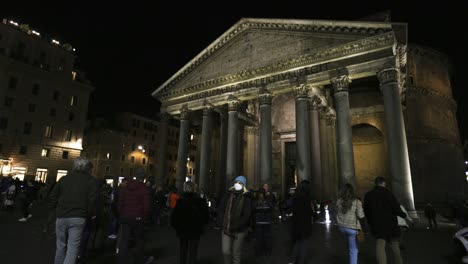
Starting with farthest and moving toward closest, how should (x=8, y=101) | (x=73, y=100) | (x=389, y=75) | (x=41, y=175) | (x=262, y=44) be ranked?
1. (x=73, y=100)
2. (x=41, y=175)
3. (x=8, y=101)
4. (x=262, y=44)
5. (x=389, y=75)

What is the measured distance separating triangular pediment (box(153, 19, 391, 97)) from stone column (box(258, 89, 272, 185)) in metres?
2.02

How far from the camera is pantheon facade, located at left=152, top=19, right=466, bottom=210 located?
14.0 meters

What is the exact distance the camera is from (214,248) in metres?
7.23

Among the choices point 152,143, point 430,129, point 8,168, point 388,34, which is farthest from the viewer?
point 152,143

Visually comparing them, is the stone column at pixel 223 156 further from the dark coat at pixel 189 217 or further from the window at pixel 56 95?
the window at pixel 56 95

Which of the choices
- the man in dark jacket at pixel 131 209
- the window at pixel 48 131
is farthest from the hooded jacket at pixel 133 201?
the window at pixel 48 131

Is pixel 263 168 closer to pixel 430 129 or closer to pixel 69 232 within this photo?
pixel 69 232

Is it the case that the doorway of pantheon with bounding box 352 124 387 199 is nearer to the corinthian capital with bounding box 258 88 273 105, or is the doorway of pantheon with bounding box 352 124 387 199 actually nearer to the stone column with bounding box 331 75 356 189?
the stone column with bounding box 331 75 356 189

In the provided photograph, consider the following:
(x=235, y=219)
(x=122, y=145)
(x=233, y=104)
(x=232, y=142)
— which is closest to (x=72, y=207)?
(x=235, y=219)

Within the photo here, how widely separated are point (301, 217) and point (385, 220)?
1.41 meters

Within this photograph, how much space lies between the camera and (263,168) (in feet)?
52.4

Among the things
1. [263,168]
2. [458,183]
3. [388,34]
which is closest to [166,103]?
[263,168]

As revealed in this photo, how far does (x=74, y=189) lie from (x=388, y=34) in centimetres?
1528

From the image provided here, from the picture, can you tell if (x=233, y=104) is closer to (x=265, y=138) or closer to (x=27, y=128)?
(x=265, y=138)
